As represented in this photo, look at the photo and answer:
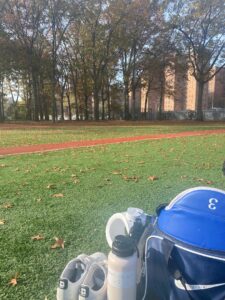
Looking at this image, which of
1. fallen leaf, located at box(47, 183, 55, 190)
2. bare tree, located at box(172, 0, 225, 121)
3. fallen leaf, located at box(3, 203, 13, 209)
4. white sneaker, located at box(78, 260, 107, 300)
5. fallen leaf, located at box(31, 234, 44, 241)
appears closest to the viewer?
white sneaker, located at box(78, 260, 107, 300)

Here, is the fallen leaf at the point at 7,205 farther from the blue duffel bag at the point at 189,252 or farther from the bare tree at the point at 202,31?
the bare tree at the point at 202,31

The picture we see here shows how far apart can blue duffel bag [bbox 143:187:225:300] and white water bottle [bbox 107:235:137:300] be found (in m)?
0.12

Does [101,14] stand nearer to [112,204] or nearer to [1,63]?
[1,63]

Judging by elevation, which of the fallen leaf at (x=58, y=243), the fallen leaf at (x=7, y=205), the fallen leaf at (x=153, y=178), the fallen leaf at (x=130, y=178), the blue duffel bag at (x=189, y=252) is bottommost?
the fallen leaf at (x=58, y=243)

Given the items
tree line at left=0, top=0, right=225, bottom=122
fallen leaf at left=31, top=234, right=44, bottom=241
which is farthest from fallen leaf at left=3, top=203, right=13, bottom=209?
tree line at left=0, top=0, right=225, bottom=122

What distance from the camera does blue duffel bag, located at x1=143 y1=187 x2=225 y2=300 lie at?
1805mm

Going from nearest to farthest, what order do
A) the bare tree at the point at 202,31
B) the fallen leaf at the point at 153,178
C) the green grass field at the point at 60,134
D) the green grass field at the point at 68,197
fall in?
the green grass field at the point at 68,197 → the fallen leaf at the point at 153,178 → the green grass field at the point at 60,134 → the bare tree at the point at 202,31

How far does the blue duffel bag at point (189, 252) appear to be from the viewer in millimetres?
1805

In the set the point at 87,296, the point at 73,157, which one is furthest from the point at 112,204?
the point at 73,157

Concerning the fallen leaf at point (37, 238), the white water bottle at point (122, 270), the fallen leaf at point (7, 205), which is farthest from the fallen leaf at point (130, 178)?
the white water bottle at point (122, 270)

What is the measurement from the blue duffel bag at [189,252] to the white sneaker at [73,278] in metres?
0.37

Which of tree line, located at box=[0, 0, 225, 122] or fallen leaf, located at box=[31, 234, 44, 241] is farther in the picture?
tree line, located at box=[0, 0, 225, 122]

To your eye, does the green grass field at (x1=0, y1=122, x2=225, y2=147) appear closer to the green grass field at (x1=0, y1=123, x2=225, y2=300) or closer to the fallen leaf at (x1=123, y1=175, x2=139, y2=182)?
the green grass field at (x1=0, y1=123, x2=225, y2=300)

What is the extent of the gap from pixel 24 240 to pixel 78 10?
29825 millimetres
